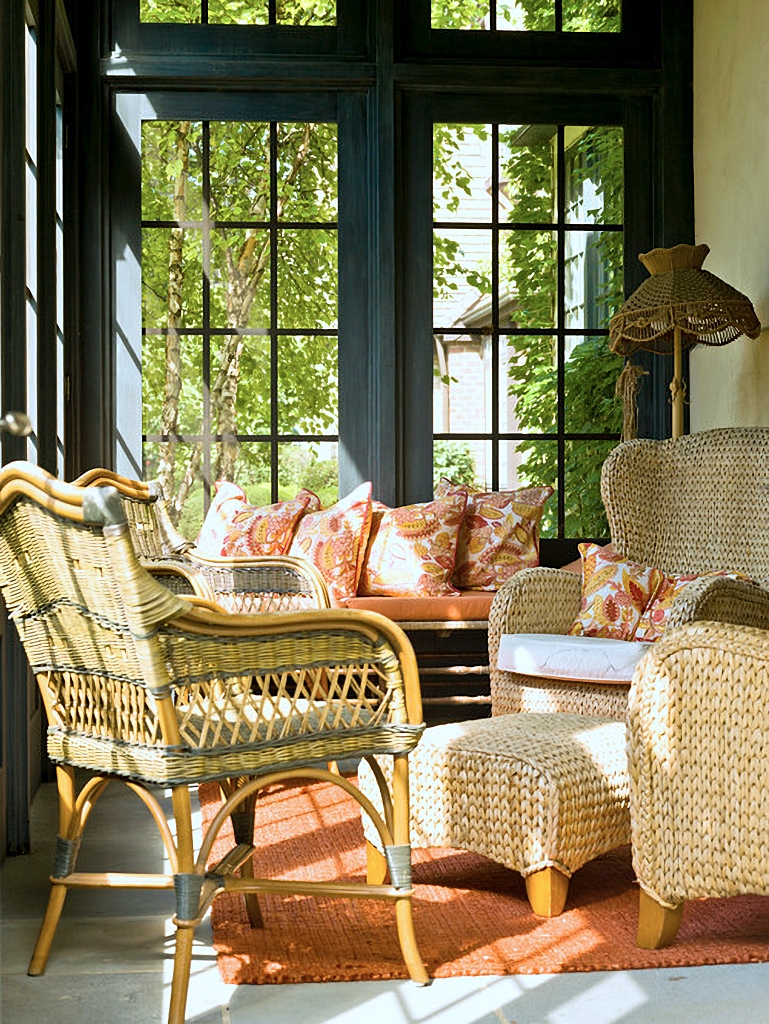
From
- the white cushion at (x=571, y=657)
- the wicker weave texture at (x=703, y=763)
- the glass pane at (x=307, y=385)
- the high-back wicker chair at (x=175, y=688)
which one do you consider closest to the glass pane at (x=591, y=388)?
the glass pane at (x=307, y=385)

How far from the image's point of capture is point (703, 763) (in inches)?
93.1

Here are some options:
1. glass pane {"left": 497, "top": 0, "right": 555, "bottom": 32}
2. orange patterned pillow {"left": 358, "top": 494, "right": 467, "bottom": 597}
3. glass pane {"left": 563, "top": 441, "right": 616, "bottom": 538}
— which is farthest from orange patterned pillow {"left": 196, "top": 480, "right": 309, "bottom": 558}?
glass pane {"left": 497, "top": 0, "right": 555, "bottom": 32}

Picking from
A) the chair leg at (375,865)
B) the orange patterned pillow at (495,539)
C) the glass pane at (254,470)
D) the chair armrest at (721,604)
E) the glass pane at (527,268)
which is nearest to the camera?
the chair leg at (375,865)

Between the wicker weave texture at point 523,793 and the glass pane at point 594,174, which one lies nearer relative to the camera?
the wicker weave texture at point 523,793

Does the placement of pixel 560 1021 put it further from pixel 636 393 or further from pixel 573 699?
pixel 636 393

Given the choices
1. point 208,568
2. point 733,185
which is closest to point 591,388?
point 733,185

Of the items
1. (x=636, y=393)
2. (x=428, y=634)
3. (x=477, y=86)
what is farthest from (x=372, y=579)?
(x=477, y=86)

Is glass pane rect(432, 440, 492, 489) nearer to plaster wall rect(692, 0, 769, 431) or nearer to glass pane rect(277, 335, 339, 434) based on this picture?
glass pane rect(277, 335, 339, 434)

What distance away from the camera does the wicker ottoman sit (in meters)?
2.58

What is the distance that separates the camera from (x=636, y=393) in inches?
200

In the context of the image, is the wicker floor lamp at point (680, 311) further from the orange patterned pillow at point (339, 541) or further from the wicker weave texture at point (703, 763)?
the wicker weave texture at point (703, 763)

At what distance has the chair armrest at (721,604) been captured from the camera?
3150 mm

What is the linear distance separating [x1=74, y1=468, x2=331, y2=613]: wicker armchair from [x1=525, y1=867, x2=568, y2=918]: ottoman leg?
49.9 inches

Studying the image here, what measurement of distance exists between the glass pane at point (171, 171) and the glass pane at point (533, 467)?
5.19 ft
